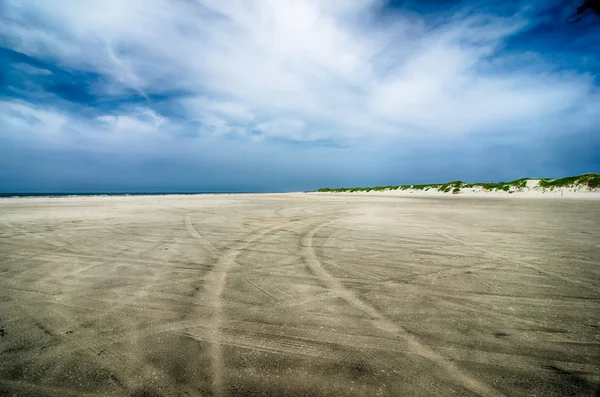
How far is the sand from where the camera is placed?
2.05 metres

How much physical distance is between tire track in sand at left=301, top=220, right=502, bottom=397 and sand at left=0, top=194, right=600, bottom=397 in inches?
0.6

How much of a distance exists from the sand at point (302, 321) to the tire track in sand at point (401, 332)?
0.01 m

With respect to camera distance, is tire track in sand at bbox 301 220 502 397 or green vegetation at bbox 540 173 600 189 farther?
green vegetation at bbox 540 173 600 189

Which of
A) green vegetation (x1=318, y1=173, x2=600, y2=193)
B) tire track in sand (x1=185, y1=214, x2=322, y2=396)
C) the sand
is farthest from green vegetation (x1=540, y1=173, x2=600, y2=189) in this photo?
tire track in sand (x1=185, y1=214, x2=322, y2=396)

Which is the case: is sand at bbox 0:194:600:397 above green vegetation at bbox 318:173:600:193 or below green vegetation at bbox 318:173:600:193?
below

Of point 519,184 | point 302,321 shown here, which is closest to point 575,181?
point 519,184

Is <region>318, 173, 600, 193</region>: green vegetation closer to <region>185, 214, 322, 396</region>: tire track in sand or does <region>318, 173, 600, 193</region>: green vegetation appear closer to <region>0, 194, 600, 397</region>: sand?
<region>0, 194, 600, 397</region>: sand

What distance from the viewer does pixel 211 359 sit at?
90.3 inches

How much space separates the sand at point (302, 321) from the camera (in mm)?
2053

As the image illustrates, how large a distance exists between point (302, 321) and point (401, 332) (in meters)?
0.98

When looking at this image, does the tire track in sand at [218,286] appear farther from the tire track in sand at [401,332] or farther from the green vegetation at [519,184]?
the green vegetation at [519,184]

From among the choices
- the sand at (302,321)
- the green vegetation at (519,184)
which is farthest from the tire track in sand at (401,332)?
the green vegetation at (519,184)

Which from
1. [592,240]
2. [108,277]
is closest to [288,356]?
[108,277]

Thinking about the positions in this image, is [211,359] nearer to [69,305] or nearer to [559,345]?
[69,305]
